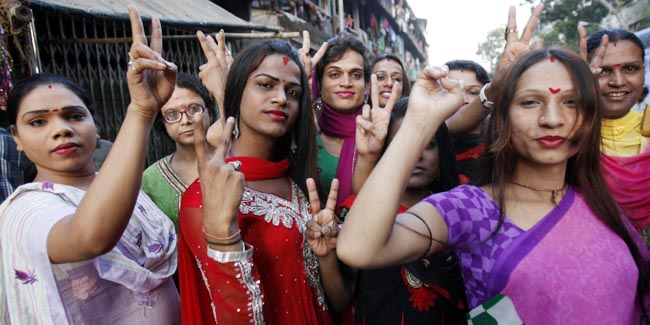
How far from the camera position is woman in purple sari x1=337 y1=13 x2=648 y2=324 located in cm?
105

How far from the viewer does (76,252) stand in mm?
1110

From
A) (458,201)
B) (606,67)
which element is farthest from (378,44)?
(458,201)

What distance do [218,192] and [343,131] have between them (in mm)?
1393

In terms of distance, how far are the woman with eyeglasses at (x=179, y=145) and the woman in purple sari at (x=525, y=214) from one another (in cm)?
155

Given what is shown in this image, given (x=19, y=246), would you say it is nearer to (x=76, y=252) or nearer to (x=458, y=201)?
(x=76, y=252)

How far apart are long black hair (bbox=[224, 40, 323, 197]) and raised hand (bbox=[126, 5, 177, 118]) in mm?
437

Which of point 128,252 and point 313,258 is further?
point 313,258

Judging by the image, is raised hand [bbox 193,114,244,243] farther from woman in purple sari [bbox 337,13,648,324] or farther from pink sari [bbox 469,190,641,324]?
pink sari [bbox 469,190,641,324]

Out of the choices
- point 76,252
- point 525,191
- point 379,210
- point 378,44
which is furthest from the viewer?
point 378,44

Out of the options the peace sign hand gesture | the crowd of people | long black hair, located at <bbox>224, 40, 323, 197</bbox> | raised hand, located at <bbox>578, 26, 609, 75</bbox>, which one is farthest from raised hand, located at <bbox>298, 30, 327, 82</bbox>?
raised hand, located at <bbox>578, 26, 609, 75</bbox>

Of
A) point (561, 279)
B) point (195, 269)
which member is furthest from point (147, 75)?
point (561, 279)

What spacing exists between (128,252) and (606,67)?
2.37 m

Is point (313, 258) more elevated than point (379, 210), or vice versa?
point (379, 210)

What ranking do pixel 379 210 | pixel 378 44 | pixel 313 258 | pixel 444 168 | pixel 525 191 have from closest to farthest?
pixel 379 210 → pixel 525 191 → pixel 313 258 → pixel 444 168 → pixel 378 44
